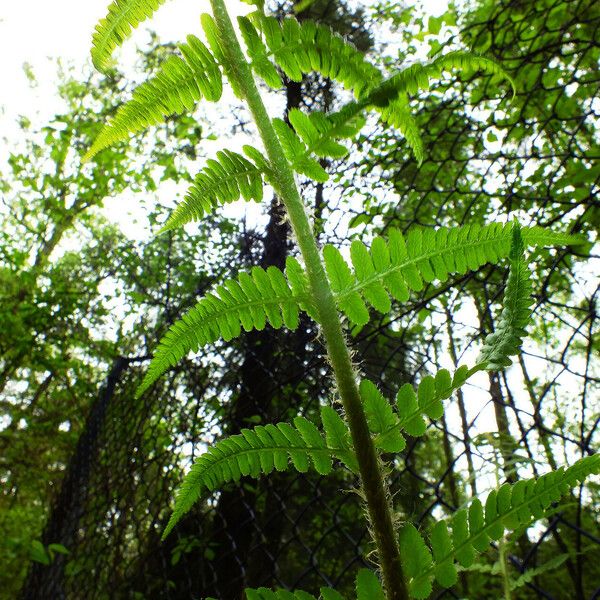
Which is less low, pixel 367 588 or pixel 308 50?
pixel 308 50

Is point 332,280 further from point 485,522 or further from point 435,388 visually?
point 485,522

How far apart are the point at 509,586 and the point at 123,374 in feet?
8.61

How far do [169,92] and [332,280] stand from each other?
0.34 metres

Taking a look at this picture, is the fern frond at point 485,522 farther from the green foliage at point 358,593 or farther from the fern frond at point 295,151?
the fern frond at point 295,151

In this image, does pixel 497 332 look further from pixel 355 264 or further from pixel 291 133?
Result: pixel 291 133

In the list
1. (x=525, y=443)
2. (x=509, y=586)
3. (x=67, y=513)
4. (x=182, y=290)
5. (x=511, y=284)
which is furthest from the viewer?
(x=182, y=290)

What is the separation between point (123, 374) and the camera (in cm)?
293

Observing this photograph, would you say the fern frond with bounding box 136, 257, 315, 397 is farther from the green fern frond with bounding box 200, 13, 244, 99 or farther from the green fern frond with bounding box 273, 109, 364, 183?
the green fern frond with bounding box 200, 13, 244, 99

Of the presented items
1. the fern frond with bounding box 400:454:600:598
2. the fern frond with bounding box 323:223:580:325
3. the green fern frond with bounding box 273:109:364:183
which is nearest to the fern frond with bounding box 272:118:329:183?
the green fern frond with bounding box 273:109:364:183

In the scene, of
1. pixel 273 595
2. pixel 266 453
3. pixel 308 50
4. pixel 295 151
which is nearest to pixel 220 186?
pixel 295 151

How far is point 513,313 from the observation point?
0.41 metres

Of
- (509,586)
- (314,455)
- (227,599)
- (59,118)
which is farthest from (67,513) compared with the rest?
(59,118)

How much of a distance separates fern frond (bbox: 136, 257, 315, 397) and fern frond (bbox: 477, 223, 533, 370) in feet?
0.70

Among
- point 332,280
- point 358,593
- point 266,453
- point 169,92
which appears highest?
point 169,92
